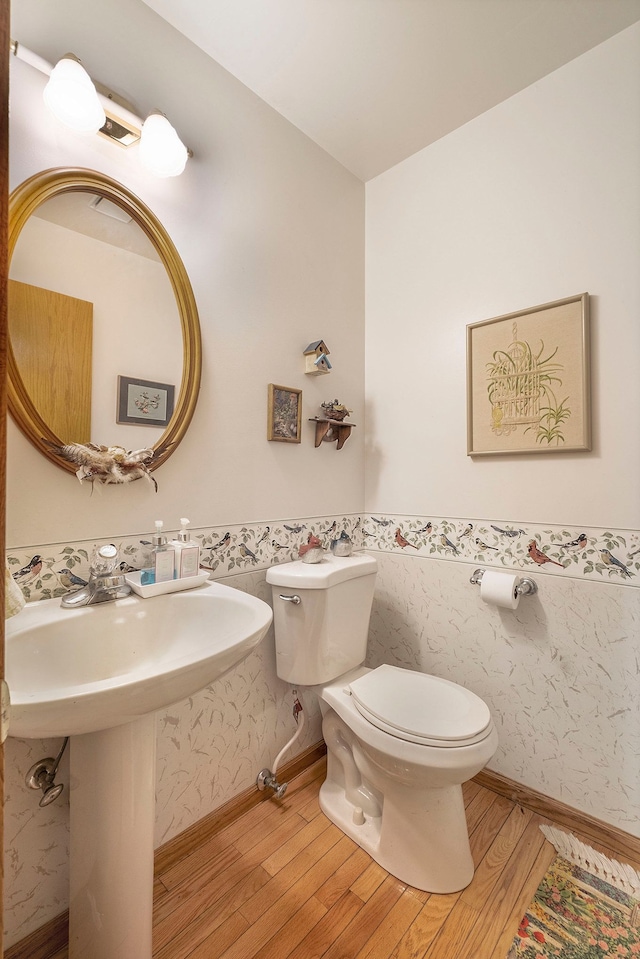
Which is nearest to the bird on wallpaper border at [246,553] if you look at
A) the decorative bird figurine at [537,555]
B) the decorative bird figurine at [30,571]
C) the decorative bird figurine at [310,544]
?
the decorative bird figurine at [310,544]

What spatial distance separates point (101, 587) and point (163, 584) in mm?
143

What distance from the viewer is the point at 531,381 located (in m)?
1.53

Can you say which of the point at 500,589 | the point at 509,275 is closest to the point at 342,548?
the point at 500,589

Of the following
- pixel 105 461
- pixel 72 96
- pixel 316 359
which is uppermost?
pixel 72 96

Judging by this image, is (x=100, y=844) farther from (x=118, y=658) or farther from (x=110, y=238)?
(x=110, y=238)

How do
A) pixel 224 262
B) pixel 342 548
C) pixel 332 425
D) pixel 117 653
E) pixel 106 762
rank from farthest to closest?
1. pixel 332 425
2. pixel 342 548
3. pixel 224 262
4. pixel 117 653
5. pixel 106 762

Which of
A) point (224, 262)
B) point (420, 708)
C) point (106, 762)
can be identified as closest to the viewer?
point (106, 762)

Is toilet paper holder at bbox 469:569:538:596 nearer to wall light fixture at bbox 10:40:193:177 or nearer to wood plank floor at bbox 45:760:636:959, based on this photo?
wood plank floor at bbox 45:760:636:959

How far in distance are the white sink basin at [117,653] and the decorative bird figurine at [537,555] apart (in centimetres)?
100

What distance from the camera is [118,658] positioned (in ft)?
3.37

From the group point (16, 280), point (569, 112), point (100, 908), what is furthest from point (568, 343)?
point (100, 908)

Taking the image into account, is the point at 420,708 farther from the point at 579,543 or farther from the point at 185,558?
the point at 185,558

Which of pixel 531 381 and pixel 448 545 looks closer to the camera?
pixel 531 381

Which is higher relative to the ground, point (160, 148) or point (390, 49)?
point (390, 49)
